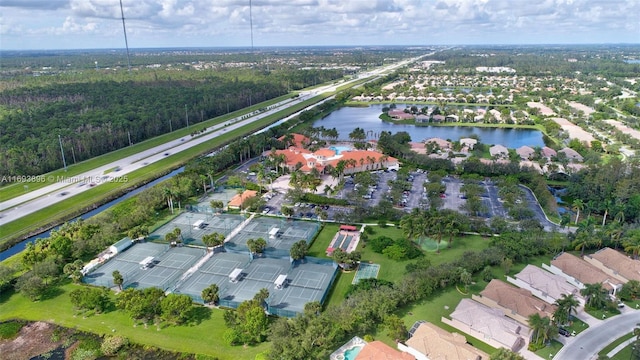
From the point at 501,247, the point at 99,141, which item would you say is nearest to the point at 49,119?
the point at 99,141

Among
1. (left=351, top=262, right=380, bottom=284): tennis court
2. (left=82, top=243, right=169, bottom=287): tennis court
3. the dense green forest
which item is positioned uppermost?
the dense green forest

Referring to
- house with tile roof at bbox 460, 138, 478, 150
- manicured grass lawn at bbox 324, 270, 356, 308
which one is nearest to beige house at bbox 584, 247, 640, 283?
manicured grass lawn at bbox 324, 270, 356, 308

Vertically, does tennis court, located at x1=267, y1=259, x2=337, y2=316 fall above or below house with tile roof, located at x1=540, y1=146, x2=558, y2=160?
below

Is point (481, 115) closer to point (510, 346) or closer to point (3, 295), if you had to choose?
point (510, 346)

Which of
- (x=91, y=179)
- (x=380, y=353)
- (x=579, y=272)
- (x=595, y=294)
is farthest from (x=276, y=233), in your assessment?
(x=91, y=179)

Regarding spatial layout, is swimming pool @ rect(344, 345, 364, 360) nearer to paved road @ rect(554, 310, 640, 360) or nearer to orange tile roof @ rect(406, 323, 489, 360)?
orange tile roof @ rect(406, 323, 489, 360)

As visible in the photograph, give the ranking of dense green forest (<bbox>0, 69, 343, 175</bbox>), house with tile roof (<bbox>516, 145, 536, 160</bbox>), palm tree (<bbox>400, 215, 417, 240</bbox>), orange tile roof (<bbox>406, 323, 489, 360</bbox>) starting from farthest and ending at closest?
house with tile roof (<bbox>516, 145, 536, 160</bbox>) < dense green forest (<bbox>0, 69, 343, 175</bbox>) < palm tree (<bbox>400, 215, 417, 240</bbox>) < orange tile roof (<bbox>406, 323, 489, 360</bbox>)

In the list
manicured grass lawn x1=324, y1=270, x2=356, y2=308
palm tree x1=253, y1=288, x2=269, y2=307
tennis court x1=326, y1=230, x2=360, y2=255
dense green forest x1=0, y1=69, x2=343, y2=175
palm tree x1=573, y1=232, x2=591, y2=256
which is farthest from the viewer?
dense green forest x1=0, y1=69, x2=343, y2=175
